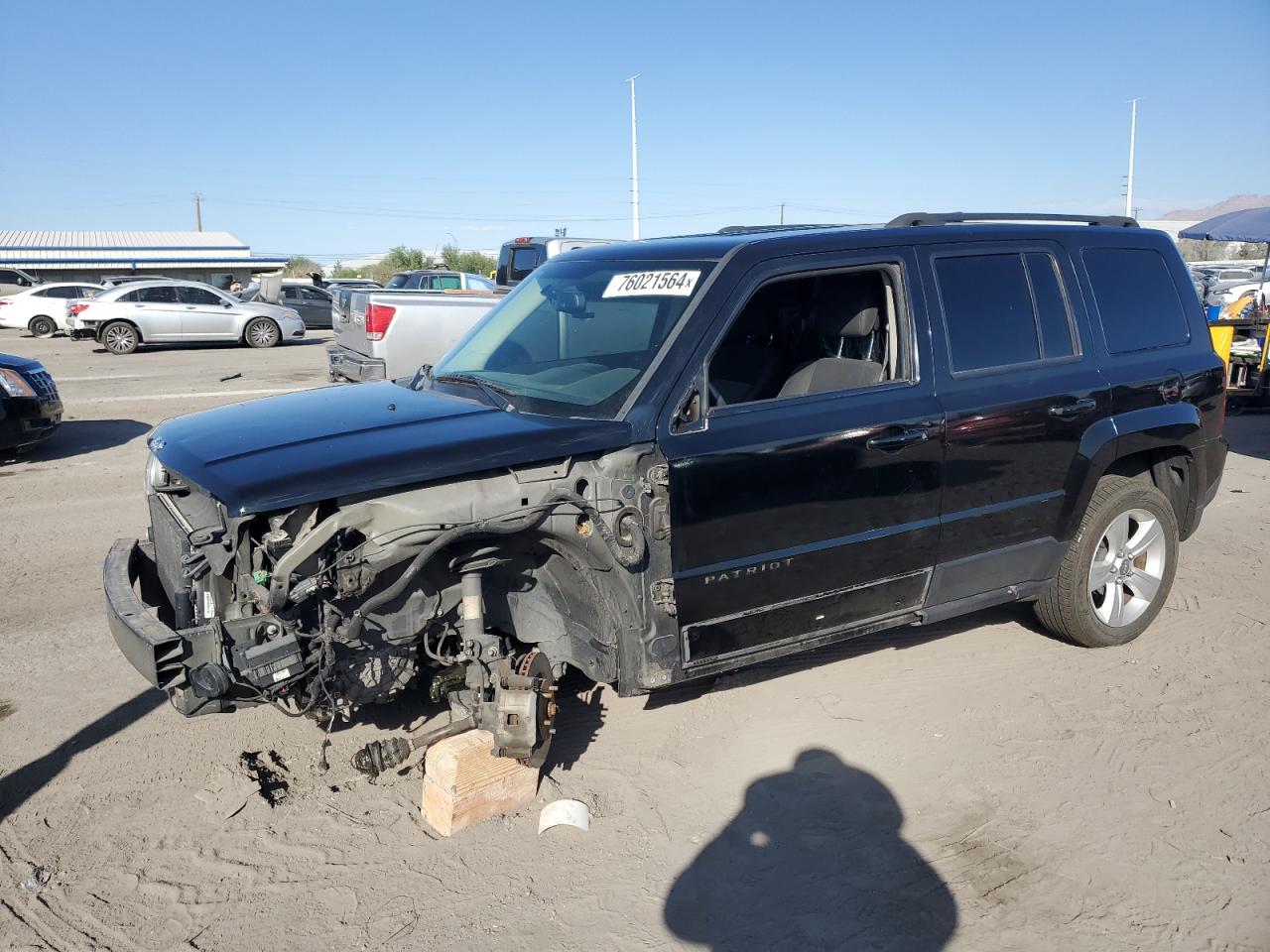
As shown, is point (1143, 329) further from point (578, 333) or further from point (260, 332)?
point (260, 332)

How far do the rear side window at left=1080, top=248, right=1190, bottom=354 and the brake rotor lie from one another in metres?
3.21

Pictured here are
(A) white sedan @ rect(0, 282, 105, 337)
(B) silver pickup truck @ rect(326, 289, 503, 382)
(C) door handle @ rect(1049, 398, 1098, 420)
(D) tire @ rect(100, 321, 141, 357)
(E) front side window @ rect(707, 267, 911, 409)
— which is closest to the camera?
(E) front side window @ rect(707, 267, 911, 409)

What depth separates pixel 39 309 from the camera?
27016mm

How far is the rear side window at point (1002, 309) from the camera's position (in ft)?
14.1

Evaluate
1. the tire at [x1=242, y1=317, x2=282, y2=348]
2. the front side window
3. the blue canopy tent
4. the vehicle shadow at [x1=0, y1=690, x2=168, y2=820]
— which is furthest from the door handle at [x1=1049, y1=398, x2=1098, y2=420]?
the tire at [x1=242, y1=317, x2=282, y2=348]

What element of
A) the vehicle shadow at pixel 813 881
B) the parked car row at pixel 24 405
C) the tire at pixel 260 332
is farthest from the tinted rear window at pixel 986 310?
the tire at pixel 260 332

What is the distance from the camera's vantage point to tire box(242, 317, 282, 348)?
2309 centimetres

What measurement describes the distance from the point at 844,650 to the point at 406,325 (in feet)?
25.6

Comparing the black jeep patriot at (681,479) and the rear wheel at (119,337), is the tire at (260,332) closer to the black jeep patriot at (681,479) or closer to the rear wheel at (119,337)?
the rear wheel at (119,337)

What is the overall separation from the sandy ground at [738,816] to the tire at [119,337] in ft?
60.6

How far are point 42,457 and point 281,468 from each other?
8519 mm

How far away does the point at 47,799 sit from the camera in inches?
148

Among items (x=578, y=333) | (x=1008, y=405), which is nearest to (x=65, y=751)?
(x=578, y=333)

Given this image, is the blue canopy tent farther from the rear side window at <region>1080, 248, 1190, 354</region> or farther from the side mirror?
the side mirror
